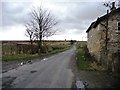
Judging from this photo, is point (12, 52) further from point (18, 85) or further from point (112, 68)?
point (18, 85)

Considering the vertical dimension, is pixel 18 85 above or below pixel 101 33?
below

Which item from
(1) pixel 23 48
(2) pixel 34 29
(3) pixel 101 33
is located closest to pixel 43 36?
(2) pixel 34 29

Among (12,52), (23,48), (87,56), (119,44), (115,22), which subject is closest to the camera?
(119,44)

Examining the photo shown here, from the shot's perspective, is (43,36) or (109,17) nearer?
(109,17)

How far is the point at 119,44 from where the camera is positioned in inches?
978

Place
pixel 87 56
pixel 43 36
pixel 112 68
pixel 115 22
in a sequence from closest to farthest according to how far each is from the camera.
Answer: pixel 112 68
pixel 115 22
pixel 87 56
pixel 43 36

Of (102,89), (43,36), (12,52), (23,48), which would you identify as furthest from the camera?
(43,36)

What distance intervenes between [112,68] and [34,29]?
3844cm

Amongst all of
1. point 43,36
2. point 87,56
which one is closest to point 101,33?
point 87,56

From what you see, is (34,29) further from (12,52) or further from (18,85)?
(18,85)

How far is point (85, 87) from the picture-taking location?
13875 millimetres

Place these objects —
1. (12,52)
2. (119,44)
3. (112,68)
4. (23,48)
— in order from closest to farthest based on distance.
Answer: (112,68) → (119,44) → (12,52) → (23,48)

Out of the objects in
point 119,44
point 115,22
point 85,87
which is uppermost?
point 115,22

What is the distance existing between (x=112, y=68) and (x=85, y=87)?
25.6ft
